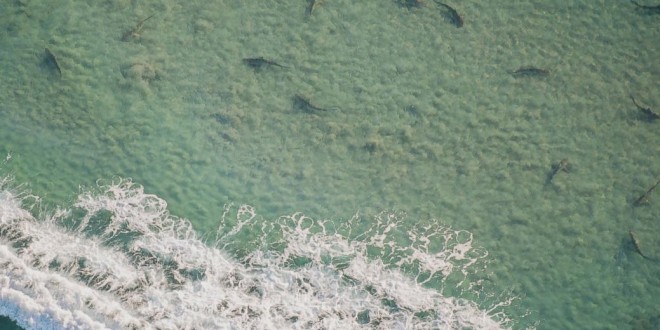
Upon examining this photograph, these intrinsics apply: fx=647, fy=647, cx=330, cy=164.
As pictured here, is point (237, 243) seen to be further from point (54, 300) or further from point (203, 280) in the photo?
point (54, 300)

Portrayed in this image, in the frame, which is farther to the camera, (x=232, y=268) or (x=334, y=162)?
(x=334, y=162)

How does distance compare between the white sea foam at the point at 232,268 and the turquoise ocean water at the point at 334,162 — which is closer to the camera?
the white sea foam at the point at 232,268

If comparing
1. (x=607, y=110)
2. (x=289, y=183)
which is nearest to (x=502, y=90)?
(x=607, y=110)

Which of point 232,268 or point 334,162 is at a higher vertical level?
point 334,162

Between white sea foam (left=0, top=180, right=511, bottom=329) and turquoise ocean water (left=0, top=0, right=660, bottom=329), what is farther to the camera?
turquoise ocean water (left=0, top=0, right=660, bottom=329)
